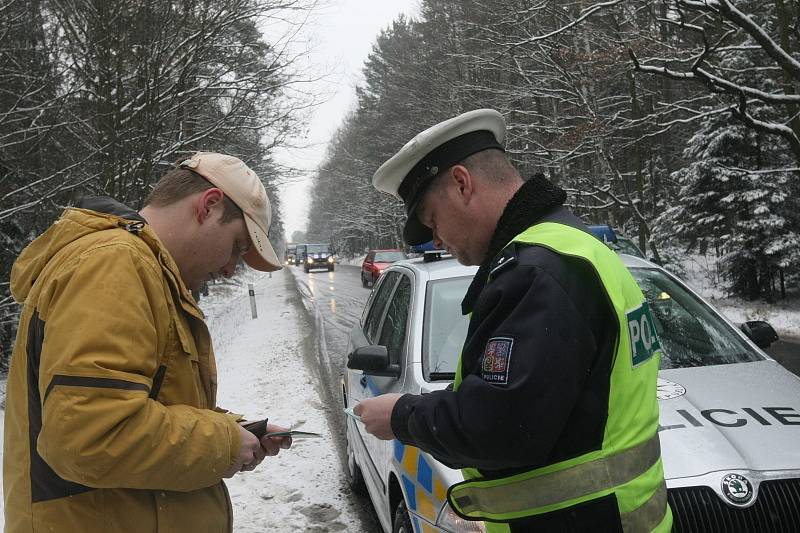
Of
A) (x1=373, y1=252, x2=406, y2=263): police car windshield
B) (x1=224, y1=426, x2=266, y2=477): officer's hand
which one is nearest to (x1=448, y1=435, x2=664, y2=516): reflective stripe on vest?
(x1=224, y1=426, x2=266, y2=477): officer's hand

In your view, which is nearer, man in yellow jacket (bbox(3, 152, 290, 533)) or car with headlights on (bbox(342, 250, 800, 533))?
man in yellow jacket (bbox(3, 152, 290, 533))

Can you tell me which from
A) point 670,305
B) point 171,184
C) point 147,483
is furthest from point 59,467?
point 670,305

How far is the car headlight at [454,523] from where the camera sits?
6.79 feet

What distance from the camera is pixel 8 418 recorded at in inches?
58.6

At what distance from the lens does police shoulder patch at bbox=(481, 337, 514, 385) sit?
1.21 metres

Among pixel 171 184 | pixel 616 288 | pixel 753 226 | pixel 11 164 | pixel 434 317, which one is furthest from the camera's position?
pixel 753 226

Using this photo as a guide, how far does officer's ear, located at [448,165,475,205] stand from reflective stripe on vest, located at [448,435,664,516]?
70 centimetres

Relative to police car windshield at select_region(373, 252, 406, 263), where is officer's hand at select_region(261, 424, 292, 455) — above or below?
above

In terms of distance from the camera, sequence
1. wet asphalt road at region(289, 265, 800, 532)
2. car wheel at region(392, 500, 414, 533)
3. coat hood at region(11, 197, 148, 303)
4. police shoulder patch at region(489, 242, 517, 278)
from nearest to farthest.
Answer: police shoulder patch at region(489, 242, 517, 278) → coat hood at region(11, 197, 148, 303) → car wheel at region(392, 500, 414, 533) → wet asphalt road at region(289, 265, 800, 532)

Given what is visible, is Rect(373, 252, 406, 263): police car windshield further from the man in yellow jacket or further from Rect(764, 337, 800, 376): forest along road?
the man in yellow jacket

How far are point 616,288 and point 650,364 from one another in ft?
0.88

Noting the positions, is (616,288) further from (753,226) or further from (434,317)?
(753,226)

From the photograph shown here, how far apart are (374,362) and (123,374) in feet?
6.27

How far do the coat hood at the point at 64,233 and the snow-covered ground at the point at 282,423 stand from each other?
3.00 meters
